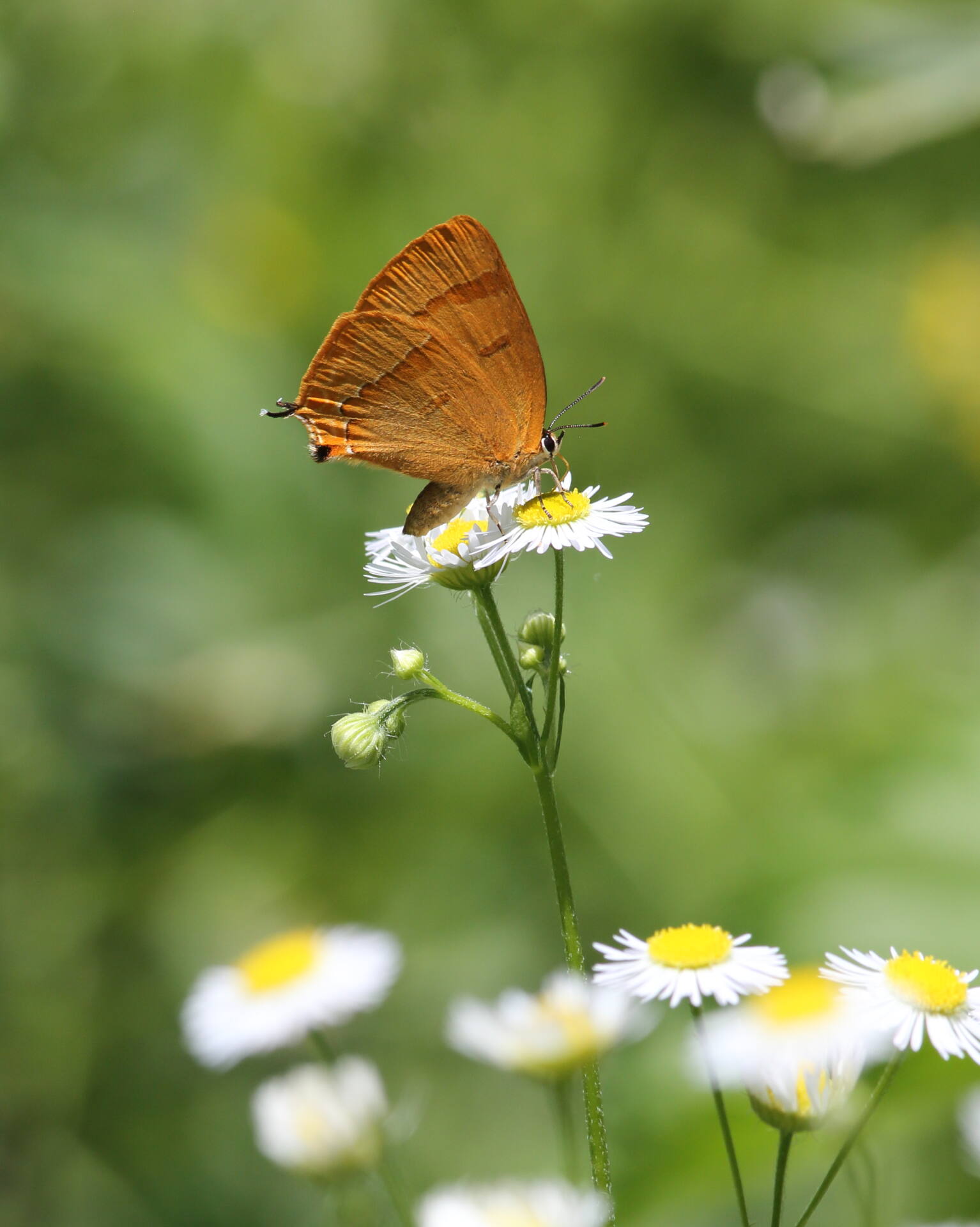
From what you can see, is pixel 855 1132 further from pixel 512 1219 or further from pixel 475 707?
pixel 475 707

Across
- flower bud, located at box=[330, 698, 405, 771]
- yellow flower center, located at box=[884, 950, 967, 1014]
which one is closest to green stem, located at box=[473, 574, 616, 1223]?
flower bud, located at box=[330, 698, 405, 771]

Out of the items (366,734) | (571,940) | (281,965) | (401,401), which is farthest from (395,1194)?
(401,401)

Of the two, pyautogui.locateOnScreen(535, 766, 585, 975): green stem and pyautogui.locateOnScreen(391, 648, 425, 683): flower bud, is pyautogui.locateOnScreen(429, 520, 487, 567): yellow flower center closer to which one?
pyautogui.locateOnScreen(391, 648, 425, 683): flower bud

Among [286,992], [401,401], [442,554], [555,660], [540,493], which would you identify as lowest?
[286,992]

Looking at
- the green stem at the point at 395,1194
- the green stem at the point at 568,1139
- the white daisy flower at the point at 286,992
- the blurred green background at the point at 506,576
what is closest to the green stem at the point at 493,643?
the green stem at the point at 568,1139

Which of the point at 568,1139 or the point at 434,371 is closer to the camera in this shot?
the point at 568,1139

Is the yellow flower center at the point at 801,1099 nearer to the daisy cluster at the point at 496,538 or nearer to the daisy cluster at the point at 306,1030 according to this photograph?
the daisy cluster at the point at 306,1030
